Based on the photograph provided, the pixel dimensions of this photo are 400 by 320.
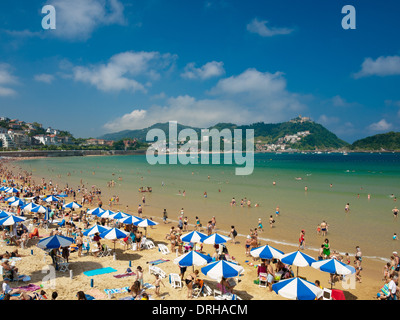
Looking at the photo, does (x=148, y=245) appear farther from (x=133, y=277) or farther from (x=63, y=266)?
(x=63, y=266)

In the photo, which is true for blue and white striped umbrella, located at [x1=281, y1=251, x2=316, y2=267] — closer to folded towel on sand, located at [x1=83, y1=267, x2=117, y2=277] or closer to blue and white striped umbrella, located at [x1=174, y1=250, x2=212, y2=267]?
blue and white striped umbrella, located at [x1=174, y1=250, x2=212, y2=267]

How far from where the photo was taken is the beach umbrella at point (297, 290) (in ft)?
25.1

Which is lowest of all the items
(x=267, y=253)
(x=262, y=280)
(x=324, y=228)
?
(x=324, y=228)

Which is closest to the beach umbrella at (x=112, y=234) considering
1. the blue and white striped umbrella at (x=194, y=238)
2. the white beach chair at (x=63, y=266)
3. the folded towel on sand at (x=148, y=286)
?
the white beach chair at (x=63, y=266)

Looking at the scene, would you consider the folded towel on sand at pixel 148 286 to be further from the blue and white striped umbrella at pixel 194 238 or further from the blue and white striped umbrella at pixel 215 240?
the blue and white striped umbrella at pixel 215 240

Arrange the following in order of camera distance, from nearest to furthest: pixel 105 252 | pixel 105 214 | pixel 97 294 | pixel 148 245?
pixel 97 294
pixel 105 252
pixel 148 245
pixel 105 214

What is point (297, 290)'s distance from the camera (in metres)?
7.75

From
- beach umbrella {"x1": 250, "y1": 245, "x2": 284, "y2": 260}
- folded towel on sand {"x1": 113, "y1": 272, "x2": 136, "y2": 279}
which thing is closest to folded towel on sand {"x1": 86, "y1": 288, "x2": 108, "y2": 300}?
folded towel on sand {"x1": 113, "y1": 272, "x2": 136, "y2": 279}

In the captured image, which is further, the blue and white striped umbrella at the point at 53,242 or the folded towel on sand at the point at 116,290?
the blue and white striped umbrella at the point at 53,242

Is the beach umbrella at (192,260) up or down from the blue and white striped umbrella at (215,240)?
up

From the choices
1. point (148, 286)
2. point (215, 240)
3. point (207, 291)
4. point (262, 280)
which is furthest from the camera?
point (215, 240)

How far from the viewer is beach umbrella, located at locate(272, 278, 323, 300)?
7.64 m

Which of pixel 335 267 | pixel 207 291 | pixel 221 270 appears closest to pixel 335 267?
pixel 335 267
